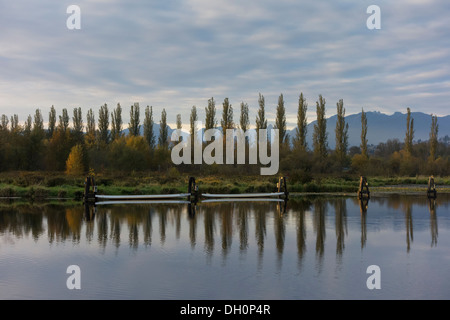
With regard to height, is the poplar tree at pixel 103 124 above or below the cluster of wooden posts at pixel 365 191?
above

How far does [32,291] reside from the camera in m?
6.50

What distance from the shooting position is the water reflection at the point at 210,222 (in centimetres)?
1037

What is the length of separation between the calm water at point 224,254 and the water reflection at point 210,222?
0.10ft

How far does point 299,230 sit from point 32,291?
6.85 meters

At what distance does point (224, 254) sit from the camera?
898 centimetres

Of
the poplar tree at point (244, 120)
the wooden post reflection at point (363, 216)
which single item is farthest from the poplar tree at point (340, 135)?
the wooden post reflection at point (363, 216)

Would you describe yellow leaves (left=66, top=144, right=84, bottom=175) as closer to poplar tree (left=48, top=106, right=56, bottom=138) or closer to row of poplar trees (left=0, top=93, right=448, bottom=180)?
row of poplar trees (left=0, top=93, right=448, bottom=180)

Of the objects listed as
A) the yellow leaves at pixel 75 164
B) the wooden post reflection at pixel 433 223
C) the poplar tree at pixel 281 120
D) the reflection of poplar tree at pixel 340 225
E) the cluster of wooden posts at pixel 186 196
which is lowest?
the wooden post reflection at pixel 433 223

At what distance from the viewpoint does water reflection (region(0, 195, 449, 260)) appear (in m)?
10.4

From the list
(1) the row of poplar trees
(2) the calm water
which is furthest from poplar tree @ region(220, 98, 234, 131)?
(2) the calm water

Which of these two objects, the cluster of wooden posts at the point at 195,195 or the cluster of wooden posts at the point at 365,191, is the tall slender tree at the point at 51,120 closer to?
the cluster of wooden posts at the point at 195,195

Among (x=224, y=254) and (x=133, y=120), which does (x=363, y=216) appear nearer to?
(x=224, y=254)
